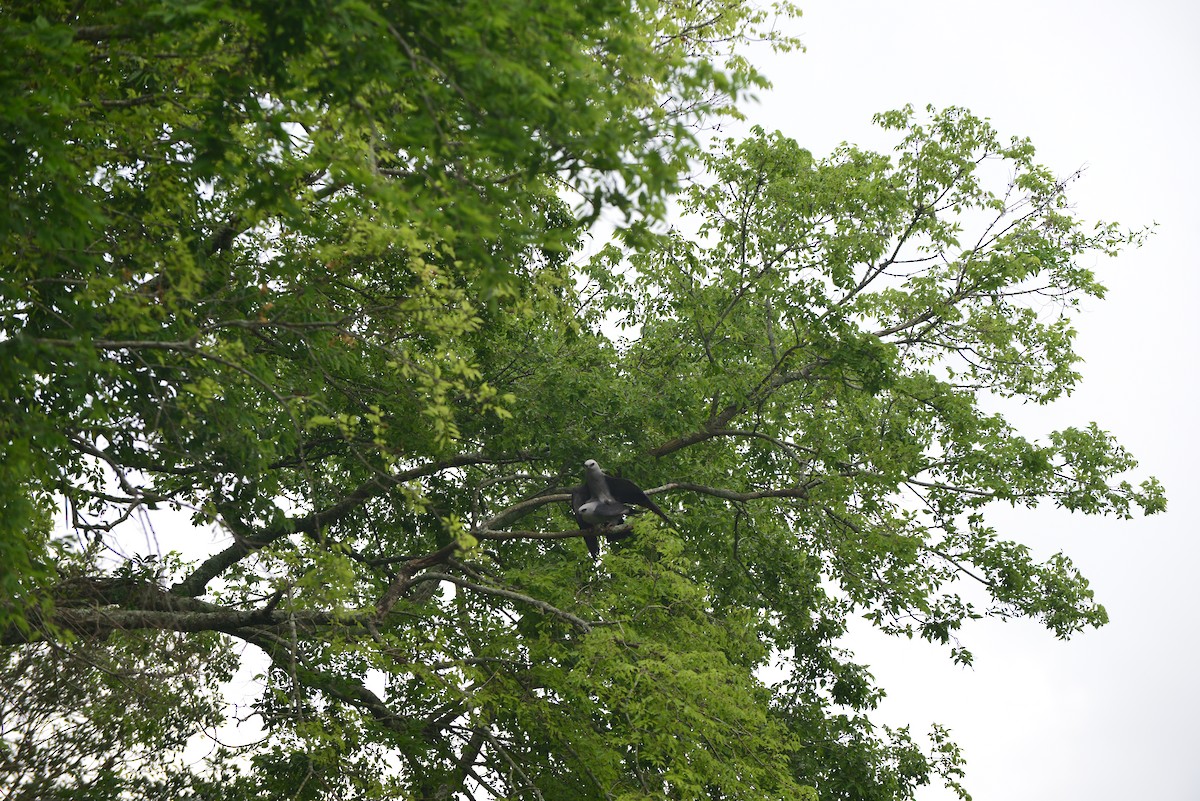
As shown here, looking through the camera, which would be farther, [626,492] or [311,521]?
[311,521]

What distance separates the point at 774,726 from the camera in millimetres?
10305

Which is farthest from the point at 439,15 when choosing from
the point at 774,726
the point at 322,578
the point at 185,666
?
the point at 774,726

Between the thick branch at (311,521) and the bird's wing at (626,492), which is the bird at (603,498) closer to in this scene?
the bird's wing at (626,492)

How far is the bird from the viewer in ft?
32.2

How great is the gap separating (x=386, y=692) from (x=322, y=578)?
404 centimetres

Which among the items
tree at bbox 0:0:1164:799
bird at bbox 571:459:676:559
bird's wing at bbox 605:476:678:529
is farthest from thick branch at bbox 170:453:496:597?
bird's wing at bbox 605:476:678:529

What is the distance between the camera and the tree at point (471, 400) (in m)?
5.76

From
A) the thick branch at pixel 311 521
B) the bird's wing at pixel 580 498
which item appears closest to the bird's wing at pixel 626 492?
the bird's wing at pixel 580 498

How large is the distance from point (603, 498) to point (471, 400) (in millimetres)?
2501

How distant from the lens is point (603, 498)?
32.3 feet

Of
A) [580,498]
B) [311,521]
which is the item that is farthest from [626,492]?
[311,521]

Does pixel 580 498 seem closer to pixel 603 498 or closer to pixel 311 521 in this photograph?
pixel 603 498

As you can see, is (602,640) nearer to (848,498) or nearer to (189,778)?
(848,498)

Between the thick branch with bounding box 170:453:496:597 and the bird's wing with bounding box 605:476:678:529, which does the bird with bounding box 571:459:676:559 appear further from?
the thick branch with bounding box 170:453:496:597
